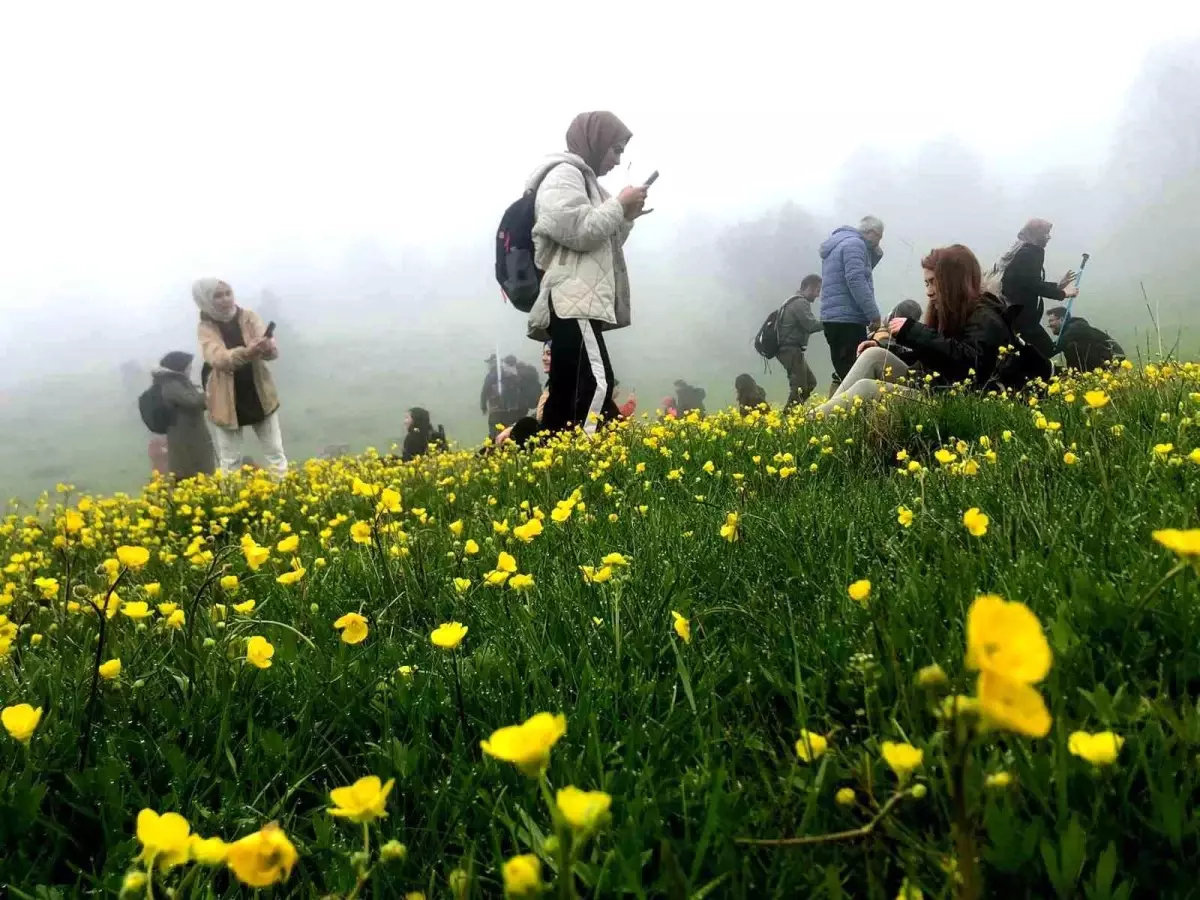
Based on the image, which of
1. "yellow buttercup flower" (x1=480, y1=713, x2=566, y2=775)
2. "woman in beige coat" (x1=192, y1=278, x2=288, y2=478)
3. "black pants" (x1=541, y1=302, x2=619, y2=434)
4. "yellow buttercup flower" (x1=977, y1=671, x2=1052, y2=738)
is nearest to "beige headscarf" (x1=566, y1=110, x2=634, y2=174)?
"black pants" (x1=541, y1=302, x2=619, y2=434)

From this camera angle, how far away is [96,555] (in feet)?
14.5

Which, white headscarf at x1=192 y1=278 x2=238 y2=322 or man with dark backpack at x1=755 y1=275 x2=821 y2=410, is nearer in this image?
white headscarf at x1=192 y1=278 x2=238 y2=322

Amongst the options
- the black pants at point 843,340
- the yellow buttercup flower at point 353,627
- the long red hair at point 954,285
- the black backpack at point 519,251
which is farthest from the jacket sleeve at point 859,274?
the yellow buttercup flower at point 353,627

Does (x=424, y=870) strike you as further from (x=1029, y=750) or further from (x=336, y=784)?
(x=1029, y=750)

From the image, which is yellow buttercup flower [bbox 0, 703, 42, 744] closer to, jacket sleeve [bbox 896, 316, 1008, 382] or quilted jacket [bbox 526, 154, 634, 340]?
quilted jacket [bbox 526, 154, 634, 340]

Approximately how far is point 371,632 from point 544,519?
1329 millimetres

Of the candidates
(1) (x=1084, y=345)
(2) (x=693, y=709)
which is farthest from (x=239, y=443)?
(1) (x=1084, y=345)

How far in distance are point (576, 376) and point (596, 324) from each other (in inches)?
20.8

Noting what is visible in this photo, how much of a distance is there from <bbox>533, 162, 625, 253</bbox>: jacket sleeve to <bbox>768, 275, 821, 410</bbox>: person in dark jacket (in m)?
6.33

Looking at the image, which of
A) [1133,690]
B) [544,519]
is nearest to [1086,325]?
[544,519]

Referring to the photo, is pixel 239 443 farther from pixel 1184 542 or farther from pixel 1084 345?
pixel 1084 345

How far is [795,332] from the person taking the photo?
1187 centimetres

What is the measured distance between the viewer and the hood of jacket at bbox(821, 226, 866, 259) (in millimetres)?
8367

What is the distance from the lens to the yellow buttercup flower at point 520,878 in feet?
1.75
